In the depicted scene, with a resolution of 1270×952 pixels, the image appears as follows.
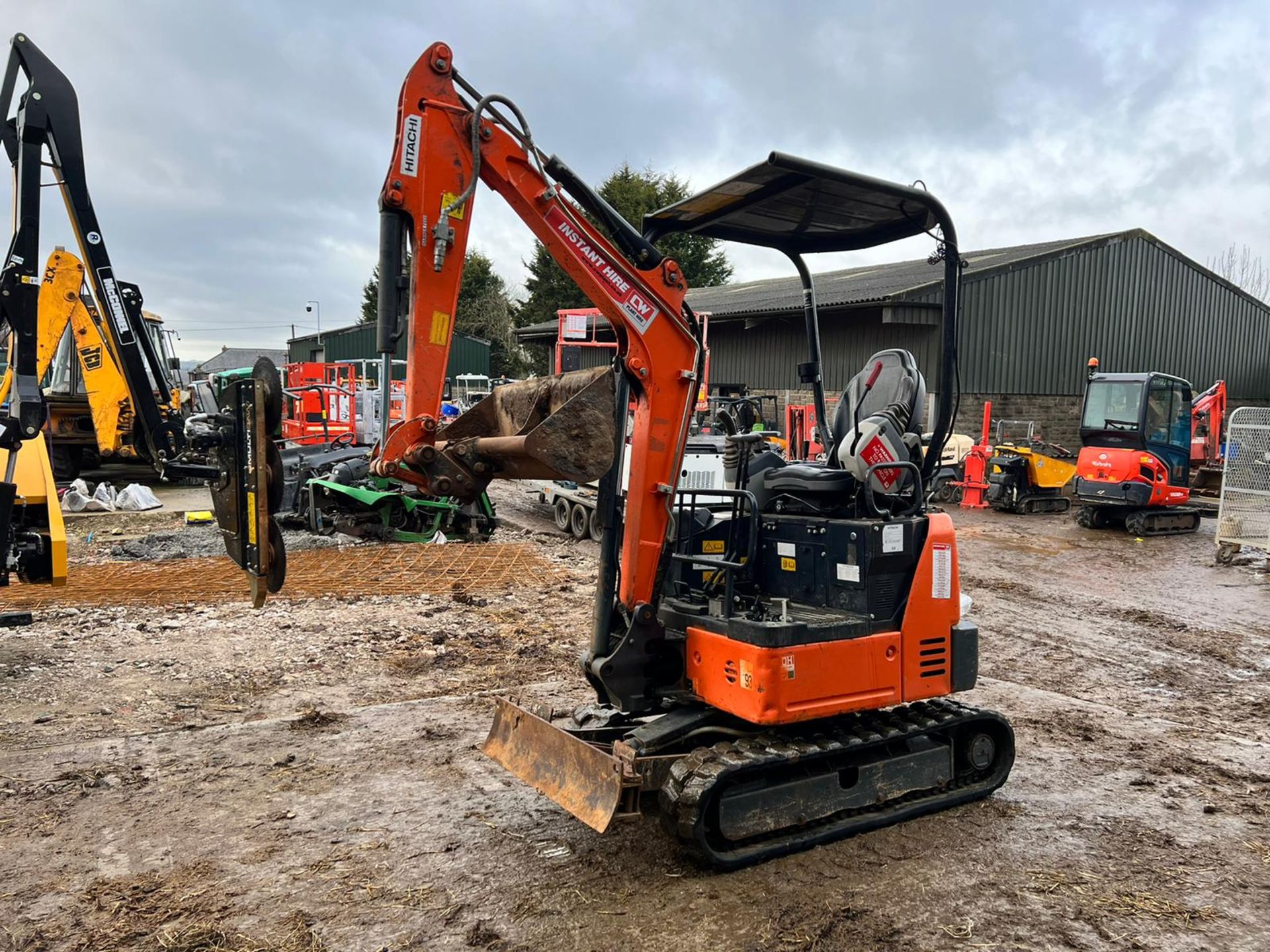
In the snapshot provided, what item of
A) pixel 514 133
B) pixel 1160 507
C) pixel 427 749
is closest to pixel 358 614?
pixel 427 749

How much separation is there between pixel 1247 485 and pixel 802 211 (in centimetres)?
980

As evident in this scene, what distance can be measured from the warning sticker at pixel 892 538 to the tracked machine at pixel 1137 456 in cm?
1215

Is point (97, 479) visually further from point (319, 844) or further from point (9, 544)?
point (319, 844)

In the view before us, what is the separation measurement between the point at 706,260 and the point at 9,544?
39065 mm

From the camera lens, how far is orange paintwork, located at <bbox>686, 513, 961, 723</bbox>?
3832 millimetres

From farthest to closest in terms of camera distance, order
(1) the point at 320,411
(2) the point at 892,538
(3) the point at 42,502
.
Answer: (1) the point at 320,411
(3) the point at 42,502
(2) the point at 892,538

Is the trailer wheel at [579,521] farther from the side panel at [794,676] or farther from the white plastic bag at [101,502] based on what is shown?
the side panel at [794,676]

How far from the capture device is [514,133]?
3.91 meters

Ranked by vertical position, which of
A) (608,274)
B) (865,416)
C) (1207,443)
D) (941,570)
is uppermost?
(608,274)

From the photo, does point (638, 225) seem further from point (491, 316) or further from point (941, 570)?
point (941, 570)

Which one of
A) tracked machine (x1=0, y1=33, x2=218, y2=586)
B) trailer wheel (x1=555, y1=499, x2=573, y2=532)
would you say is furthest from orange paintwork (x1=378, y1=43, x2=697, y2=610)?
trailer wheel (x1=555, y1=499, x2=573, y2=532)

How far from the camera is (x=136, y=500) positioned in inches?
560

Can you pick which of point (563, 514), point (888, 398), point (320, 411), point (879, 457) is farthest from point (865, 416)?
point (320, 411)

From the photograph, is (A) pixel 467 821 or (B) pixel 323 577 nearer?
(A) pixel 467 821
